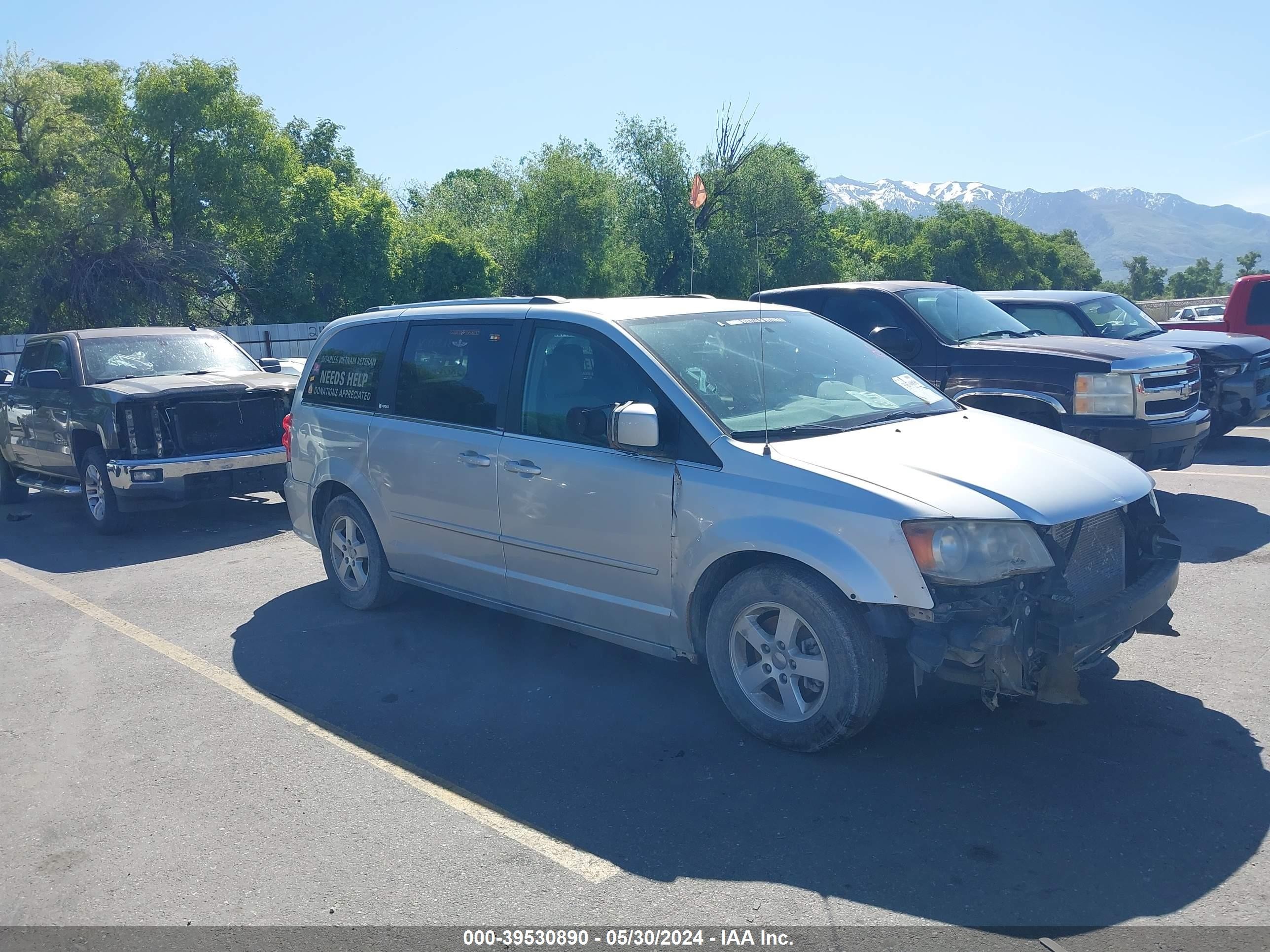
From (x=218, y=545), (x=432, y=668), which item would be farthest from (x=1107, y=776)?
(x=218, y=545)

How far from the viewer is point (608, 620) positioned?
5.04 metres

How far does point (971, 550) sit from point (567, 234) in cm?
4158

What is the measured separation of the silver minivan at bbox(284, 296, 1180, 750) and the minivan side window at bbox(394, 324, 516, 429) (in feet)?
0.06

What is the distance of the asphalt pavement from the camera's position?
133 inches

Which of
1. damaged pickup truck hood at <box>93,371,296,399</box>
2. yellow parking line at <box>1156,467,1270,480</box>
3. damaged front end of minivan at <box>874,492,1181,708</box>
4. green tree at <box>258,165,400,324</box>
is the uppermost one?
green tree at <box>258,165,400,324</box>

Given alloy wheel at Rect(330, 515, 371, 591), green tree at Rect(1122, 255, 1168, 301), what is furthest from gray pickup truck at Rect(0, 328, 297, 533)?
green tree at Rect(1122, 255, 1168, 301)

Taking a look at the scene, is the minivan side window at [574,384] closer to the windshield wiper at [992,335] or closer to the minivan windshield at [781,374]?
the minivan windshield at [781,374]

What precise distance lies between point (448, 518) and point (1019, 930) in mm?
3685

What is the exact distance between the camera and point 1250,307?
14.6 meters

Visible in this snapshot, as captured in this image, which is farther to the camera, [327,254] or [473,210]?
[473,210]

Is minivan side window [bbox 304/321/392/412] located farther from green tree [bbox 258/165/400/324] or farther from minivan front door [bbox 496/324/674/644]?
green tree [bbox 258/165/400/324]

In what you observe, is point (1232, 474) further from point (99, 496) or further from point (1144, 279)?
point (1144, 279)

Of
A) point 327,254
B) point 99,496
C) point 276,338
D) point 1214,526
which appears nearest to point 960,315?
point 1214,526

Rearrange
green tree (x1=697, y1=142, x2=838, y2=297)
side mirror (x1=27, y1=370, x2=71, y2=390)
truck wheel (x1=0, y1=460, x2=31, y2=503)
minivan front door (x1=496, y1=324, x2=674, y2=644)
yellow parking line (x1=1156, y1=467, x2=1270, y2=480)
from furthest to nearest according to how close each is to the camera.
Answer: green tree (x1=697, y1=142, x2=838, y2=297), truck wheel (x1=0, y1=460, x2=31, y2=503), yellow parking line (x1=1156, y1=467, x2=1270, y2=480), side mirror (x1=27, y1=370, x2=71, y2=390), minivan front door (x1=496, y1=324, x2=674, y2=644)
